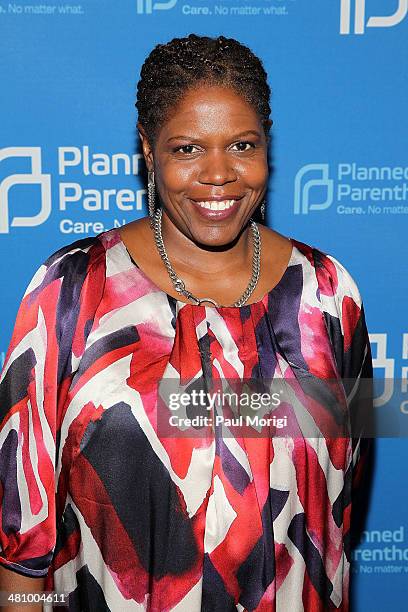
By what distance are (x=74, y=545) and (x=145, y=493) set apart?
165 millimetres

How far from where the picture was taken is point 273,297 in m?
1.36

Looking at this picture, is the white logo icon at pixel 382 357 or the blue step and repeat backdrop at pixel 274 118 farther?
the white logo icon at pixel 382 357

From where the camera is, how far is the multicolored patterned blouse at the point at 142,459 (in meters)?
1.24

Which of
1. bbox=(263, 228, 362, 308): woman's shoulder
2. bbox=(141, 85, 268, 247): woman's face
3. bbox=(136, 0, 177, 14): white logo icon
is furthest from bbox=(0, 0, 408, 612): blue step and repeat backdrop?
bbox=(141, 85, 268, 247): woman's face

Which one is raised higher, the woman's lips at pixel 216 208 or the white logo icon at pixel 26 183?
the white logo icon at pixel 26 183

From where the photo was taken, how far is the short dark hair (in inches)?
48.3

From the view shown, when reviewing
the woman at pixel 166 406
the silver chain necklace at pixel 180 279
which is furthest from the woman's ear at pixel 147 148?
the silver chain necklace at pixel 180 279

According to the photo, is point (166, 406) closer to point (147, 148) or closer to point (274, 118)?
point (147, 148)

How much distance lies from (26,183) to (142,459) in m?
0.96

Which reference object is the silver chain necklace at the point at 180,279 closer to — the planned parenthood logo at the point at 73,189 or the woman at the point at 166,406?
the woman at the point at 166,406

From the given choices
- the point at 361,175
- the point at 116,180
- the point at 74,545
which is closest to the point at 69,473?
the point at 74,545

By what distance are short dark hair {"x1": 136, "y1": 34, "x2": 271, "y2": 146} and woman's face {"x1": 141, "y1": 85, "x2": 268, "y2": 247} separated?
0.02 m

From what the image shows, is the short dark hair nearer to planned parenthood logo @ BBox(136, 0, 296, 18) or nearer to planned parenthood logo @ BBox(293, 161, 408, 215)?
planned parenthood logo @ BBox(136, 0, 296, 18)

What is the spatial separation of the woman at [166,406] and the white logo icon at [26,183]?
670 mm
